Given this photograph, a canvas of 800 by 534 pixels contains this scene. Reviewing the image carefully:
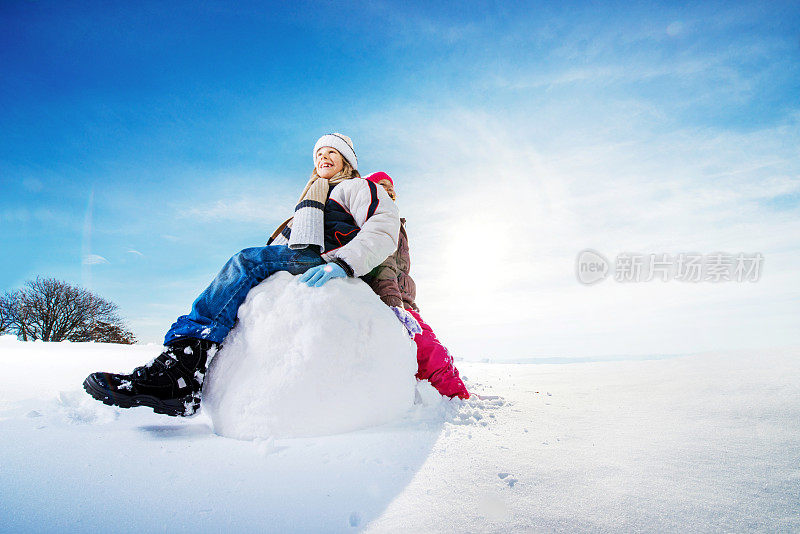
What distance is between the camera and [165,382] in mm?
2293

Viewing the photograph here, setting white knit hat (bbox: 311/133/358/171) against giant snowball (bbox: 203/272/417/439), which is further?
white knit hat (bbox: 311/133/358/171)

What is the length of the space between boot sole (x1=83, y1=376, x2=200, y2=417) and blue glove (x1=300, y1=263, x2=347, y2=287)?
0.93 metres

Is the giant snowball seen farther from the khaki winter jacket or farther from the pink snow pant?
the pink snow pant

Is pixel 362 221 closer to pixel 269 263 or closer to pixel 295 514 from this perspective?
pixel 269 263

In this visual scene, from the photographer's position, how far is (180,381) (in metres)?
2.34

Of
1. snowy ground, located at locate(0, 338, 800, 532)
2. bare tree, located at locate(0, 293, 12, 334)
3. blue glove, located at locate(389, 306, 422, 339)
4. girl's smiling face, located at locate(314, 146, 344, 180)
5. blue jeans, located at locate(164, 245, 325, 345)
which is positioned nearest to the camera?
snowy ground, located at locate(0, 338, 800, 532)

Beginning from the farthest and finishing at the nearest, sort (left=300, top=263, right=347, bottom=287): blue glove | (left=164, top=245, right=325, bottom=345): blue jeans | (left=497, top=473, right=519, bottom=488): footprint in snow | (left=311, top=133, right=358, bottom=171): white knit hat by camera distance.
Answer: (left=311, top=133, right=358, bottom=171): white knit hat, (left=300, top=263, right=347, bottom=287): blue glove, (left=164, top=245, right=325, bottom=345): blue jeans, (left=497, top=473, right=519, bottom=488): footprint in snow

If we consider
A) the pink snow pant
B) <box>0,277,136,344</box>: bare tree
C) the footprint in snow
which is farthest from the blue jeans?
<box>0,277,136,344</box>: bare tree

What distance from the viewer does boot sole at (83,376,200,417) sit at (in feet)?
7.18

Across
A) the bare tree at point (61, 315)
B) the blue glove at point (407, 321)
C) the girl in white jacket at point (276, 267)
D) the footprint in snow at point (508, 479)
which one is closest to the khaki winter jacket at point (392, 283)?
the blue glove at point (407, 321)

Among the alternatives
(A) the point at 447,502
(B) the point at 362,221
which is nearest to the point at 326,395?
(A) the point at 447,502

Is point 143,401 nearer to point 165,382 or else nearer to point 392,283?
point 165,382

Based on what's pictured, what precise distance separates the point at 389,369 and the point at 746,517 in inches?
66.6

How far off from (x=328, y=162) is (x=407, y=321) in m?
1.53
